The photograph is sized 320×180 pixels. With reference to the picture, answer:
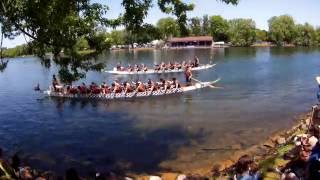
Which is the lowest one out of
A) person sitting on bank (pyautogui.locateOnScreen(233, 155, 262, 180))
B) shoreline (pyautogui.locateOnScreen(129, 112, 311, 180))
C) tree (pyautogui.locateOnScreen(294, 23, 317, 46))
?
shoreline (pyautogui.locateOnScreen(129, 112, 311, 180))

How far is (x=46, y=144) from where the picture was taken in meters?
23.3

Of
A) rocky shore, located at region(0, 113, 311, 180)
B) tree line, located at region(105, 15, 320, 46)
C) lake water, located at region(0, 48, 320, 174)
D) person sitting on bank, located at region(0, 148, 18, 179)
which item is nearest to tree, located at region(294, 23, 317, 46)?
tree line, located at region(105, 15, 320, 46)

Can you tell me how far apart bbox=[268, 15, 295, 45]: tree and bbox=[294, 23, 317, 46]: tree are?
1.85 meters

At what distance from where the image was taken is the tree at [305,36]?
505 ft

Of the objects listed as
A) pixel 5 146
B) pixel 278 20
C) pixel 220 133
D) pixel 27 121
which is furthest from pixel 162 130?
pixel 278 20

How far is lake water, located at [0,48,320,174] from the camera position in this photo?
20062mm

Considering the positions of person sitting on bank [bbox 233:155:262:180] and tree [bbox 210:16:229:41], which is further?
tree [bbox 210:16:229:41]

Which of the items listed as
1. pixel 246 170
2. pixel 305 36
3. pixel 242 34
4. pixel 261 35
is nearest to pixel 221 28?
pixel 242 34

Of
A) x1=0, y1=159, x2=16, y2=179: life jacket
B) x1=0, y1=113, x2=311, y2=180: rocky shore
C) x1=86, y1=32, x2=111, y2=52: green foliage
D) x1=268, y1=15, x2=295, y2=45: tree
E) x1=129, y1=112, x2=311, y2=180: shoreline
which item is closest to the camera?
x1=0, y1=159, x2=16, y2=179: life jacket

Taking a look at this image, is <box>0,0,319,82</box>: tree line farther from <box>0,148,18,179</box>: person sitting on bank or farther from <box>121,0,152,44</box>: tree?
<box>0,148,18,179</box>: person sitting on bank

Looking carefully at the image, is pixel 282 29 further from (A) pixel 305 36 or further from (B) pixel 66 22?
(B) pixel 66 22

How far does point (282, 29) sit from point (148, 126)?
139705 millimetres

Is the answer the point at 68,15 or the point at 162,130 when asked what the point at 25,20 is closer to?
the point at 68,15

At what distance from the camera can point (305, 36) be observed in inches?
6152
